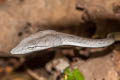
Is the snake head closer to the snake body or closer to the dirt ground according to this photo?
the snake body

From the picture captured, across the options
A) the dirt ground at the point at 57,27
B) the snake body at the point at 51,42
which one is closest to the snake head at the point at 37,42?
the snake body at the point at 51,42

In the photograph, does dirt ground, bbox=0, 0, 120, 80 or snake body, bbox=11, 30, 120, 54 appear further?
dirt ground, bbox=0, 0, 120, 80

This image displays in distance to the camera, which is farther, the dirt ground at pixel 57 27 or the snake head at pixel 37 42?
the dirt ground at pixel 57 27

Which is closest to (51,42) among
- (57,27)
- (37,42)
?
(37,42)

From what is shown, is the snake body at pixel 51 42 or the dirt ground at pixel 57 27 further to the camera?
the dirt ground at pixel 57 27

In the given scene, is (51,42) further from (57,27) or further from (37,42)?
(57,27)

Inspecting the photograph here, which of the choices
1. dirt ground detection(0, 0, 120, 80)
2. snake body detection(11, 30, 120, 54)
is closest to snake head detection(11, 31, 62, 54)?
snake body detection(11, 30, 120, 54)

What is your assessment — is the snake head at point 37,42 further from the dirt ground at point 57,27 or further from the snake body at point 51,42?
the dirt ground at point 57,27

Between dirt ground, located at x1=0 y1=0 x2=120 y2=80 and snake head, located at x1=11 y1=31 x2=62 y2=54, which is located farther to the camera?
dirt ground, located at x1=0 y1=0 x2=120 y2=80

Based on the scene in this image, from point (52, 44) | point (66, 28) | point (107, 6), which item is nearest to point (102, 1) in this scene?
point (107, 6)
